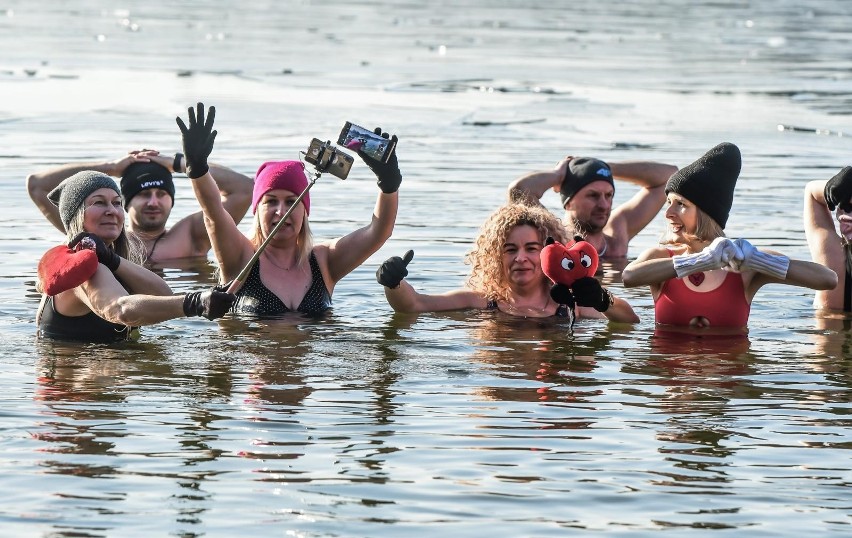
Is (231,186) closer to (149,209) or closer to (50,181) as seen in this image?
(149,209)

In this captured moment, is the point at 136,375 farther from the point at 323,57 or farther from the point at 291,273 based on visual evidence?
the point at 323,57

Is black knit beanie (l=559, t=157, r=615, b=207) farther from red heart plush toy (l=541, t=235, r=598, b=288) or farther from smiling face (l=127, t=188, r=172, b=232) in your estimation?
red heart plush toy (l=541, t=235, r=598, b=288)

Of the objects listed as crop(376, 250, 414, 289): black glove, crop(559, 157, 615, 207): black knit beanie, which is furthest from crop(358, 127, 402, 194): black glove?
crop(559, 157, 615, 207): black knit beanie

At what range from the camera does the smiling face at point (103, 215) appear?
820 cm

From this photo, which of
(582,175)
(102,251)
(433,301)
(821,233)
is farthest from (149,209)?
(821,233)

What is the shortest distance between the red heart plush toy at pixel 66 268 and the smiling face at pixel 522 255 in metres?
2.73

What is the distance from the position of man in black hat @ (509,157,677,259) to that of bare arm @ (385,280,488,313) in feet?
5.79

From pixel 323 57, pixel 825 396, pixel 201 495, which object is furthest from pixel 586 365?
pixel 323 57

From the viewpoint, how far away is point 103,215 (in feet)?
26.9

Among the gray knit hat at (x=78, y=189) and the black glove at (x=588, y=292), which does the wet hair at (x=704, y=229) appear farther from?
the gray knit hat at (x=78, y=189)

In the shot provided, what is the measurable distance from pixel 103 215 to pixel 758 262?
3.48m

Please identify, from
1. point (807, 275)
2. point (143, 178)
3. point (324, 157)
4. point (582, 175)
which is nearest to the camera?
point (324, 157)

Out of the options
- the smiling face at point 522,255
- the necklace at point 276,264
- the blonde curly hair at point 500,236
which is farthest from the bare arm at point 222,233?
the smiling face at point 522,255

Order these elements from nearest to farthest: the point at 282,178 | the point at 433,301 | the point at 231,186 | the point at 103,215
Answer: the point at 103,215, the point at 282,178, the point at 433,301, the point at 231,186
